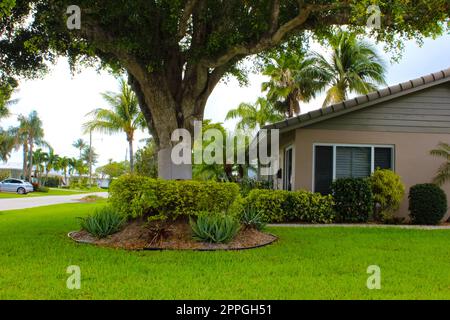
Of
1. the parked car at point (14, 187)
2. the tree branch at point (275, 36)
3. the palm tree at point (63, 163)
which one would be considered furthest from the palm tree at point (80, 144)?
the tree branch at point (275, 36)

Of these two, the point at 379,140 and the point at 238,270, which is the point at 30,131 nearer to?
the point at 379,140

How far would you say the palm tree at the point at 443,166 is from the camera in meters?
14.1

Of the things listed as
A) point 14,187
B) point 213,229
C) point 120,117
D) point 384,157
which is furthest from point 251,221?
point 14,187

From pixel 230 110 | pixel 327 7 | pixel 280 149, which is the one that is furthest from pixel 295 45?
pixel 230 110

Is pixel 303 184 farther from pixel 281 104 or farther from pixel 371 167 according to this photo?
pixel 281 104

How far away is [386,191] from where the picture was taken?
13.5 meters

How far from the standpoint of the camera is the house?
→ 47.7ft

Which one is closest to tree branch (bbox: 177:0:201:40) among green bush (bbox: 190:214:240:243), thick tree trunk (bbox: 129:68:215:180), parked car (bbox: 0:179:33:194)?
thick tree trunk (bbox: 129:68:215:180)

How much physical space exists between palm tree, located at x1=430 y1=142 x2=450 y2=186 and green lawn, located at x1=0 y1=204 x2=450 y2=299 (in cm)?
460

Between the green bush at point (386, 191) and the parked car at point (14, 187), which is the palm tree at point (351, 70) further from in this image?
the parked car at point (14, 187)

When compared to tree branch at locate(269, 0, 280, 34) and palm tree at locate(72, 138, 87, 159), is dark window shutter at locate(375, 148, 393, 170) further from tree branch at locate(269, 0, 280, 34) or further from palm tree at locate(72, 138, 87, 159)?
palm tree at locate(72, 138, 87, 159)

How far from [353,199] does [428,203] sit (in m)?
2.25

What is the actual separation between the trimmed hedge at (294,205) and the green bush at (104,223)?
14.9ft
